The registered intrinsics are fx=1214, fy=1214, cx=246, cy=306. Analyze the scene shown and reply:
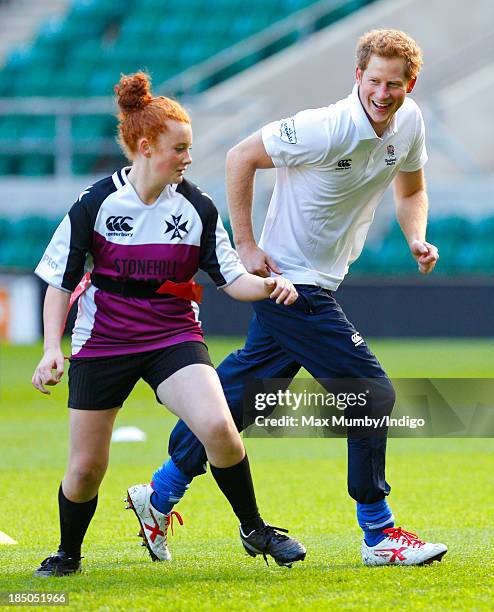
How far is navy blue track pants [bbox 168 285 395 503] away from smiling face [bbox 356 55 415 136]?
2.35 feet

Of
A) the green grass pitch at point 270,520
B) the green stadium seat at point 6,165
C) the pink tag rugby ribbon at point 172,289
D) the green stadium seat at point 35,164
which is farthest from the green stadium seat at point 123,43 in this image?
the pink tag rugby ribbon at point 172,289

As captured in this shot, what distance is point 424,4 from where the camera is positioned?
2109 centimetres

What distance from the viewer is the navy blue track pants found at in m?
4.55

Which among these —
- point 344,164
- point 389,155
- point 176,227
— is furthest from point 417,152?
point 176,227

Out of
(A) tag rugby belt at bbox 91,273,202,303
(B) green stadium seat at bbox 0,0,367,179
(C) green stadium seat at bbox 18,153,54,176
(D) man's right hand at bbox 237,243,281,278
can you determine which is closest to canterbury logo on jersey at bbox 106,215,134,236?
(A) tag rugby belt at bbox 91,273,202,303

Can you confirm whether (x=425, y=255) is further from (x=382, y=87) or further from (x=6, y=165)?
(x=6, y=165)

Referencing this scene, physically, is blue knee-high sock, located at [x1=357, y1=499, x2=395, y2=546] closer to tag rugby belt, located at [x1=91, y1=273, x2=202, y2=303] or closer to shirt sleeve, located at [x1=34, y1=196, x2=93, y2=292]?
tag rugby belt, located at [x1=91, y1=273, x2=202, y2=303]

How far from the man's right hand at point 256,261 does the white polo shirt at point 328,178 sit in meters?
0.06

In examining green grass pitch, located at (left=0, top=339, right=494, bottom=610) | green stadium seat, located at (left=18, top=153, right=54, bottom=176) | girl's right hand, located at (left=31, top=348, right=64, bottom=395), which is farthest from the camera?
green stadium seat, located at (left=18, top=153, right=54, bottom=176)

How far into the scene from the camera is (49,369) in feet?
13.4

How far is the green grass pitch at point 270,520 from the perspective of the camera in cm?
389

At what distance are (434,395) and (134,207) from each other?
2615 mm

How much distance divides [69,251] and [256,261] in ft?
2.62

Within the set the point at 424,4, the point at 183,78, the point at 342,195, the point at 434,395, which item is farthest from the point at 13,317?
the point at 342,195
